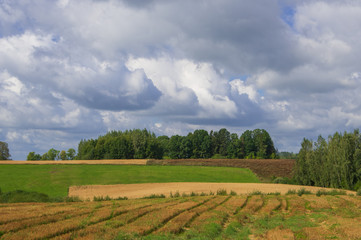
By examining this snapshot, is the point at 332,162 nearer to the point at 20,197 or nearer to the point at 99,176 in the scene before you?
the point at 99,176

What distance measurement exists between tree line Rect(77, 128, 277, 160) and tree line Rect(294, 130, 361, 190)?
69738mm

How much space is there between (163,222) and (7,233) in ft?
25.4

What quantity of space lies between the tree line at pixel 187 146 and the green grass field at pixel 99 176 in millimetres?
47118

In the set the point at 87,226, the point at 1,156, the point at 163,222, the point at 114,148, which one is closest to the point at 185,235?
the point at 163,222

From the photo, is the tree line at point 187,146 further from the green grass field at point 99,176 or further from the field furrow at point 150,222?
the field furrow at point 150,222

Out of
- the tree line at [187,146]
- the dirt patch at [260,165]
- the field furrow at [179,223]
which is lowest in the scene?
the field furrow at [179,223]

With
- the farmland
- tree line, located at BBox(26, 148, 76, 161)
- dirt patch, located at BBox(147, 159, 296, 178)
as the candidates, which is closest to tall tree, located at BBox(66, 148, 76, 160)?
tree line, located at BBox(26, 148, 76, 161)

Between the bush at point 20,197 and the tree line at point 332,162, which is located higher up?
the tree line at point 332,162

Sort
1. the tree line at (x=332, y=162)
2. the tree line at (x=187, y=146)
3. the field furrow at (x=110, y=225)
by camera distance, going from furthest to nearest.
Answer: the tree line at (x=187, y=146) → the tree line at (x=332, y=162) → the field furrow at (x=110, y=225)

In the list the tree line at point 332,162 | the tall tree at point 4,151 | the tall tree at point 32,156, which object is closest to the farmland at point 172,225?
the tree line at point 332,162

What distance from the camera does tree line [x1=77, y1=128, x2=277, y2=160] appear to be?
121 m

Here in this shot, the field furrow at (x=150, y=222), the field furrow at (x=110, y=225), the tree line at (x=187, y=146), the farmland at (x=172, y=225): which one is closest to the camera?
the field furrow at (x=110, y=225)

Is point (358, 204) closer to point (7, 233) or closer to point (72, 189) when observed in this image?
point (7, 233)

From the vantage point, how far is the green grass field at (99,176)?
53719 mm
